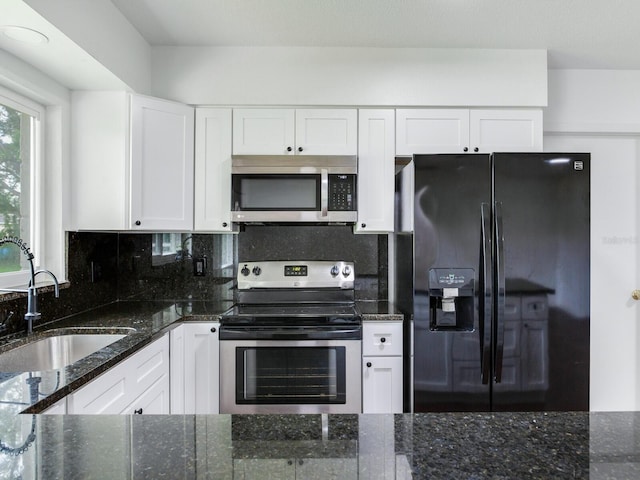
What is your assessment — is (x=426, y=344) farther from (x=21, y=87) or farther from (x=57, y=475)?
(x=21, y=87)

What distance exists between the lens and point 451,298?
2033 millimetres

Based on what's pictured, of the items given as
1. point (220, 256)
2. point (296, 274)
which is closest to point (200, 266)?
point (220, 256)

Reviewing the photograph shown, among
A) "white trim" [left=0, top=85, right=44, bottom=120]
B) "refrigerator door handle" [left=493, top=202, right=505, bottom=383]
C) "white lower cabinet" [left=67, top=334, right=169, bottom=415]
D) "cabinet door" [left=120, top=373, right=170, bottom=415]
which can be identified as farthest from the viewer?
"refrigerator door handle" [left=493, top=202, right=505, bottom=383]

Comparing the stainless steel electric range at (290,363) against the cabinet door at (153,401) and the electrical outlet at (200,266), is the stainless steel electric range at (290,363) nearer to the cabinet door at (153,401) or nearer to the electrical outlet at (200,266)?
the cabinet door at (153,401)

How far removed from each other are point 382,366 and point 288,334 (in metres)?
0.57

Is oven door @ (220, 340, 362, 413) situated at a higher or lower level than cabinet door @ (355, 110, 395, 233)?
lower

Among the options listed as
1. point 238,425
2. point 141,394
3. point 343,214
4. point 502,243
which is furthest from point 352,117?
point 238,425

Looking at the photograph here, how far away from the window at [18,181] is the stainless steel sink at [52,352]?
39 cm

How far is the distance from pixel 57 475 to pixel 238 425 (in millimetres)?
260

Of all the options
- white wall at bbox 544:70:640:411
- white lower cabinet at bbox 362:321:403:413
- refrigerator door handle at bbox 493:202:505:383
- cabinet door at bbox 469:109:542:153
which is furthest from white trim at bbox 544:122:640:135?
white lower cabinet at bbox 362:321:403:413

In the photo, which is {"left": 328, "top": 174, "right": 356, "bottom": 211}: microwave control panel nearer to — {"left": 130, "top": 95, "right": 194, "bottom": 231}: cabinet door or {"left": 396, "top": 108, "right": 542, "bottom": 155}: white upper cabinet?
{"left": 396, "top": 108, "right": 542, "bottom": 155}: white upper cabinet

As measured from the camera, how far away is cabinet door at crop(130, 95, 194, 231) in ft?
7.18

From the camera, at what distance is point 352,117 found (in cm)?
240

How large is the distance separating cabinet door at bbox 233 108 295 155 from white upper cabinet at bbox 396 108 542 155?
0.67 metres
